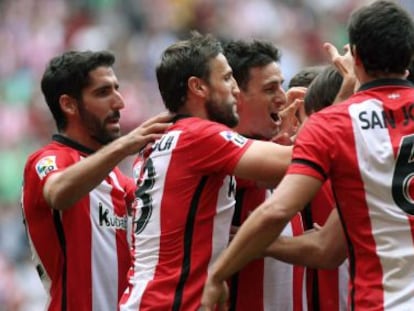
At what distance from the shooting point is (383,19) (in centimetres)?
626

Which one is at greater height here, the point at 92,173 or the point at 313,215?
the point at 92,173

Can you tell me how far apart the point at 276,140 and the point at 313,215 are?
1.45 ft

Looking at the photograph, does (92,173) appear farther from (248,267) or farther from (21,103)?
(21,103)

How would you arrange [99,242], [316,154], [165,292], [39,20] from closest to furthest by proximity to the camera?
[316,154], [165,292], [99,242], [39,20]

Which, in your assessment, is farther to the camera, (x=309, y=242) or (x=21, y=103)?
(x=21, y=103)

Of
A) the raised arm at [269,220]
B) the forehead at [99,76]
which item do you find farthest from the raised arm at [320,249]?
the forehead at [99,76]

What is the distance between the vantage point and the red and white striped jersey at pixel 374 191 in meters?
6.15

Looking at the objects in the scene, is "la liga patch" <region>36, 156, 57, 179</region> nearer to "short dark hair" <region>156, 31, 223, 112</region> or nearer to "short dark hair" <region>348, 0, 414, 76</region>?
"short dark hair" <region>156, 31, 223, 112</region>

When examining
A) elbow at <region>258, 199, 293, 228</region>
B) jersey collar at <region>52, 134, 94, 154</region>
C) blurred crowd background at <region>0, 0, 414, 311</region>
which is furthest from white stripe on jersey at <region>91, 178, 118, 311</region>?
blurred crowd background at <region>0, 0, 414, 311</region>

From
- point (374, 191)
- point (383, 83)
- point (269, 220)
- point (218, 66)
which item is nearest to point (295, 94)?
point (218, 66)

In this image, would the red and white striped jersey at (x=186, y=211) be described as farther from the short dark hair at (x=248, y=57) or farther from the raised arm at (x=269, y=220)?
the short dark hair at (x=248, y=57)

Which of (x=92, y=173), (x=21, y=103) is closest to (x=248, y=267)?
(x=92, y=173)

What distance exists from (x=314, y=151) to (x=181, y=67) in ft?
3.93

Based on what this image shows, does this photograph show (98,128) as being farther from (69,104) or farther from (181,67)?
(181,67)
